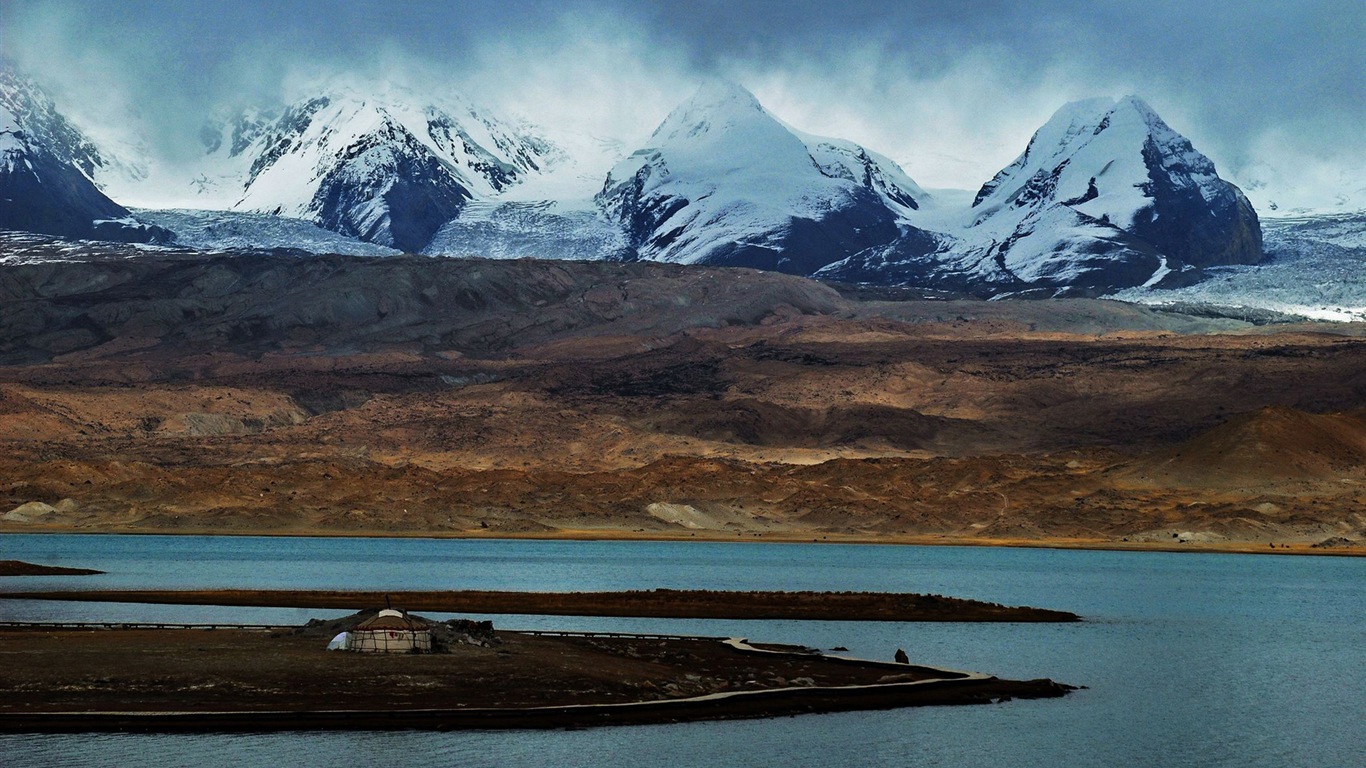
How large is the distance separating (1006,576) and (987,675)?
6876 cm

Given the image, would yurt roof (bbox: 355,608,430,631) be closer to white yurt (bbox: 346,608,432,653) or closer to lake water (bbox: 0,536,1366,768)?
white yurt (bbox: 346,608,432,653)

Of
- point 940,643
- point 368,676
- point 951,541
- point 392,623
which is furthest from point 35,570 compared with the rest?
point 951,541

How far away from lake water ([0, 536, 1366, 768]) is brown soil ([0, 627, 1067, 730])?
2.77 metres

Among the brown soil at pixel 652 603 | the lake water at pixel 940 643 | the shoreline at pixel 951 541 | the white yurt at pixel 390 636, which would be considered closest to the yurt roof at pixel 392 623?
the white yurt at pixel 390 636

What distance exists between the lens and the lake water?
50.8 metres

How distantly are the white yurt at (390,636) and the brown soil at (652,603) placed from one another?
2816cm

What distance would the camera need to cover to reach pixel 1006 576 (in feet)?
444

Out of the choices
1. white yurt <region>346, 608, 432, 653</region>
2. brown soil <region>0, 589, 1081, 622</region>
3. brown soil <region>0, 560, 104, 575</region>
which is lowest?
white yurt <region>346, 608, 432, 653</region>

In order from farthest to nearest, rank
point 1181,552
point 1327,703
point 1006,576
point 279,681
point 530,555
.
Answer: point 1181,552 < point 530,555 < point 1006,576 < point 1327,703 < point 279,681

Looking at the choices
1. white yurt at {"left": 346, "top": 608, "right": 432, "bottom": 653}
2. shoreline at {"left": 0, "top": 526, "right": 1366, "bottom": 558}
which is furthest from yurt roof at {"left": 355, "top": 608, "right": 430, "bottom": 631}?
shoreline at {"left": 0, "top": 526, "right": 1366, "bottom": 558}

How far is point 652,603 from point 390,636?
36650 mm

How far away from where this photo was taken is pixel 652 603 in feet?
Answer: 325

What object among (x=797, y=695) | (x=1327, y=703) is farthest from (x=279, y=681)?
(x=1327, y=703)

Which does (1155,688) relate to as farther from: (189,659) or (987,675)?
(189,659)
